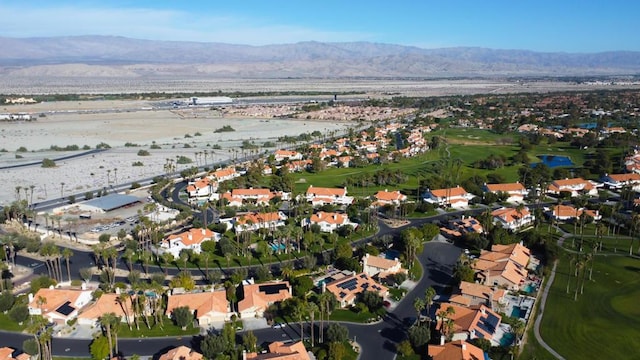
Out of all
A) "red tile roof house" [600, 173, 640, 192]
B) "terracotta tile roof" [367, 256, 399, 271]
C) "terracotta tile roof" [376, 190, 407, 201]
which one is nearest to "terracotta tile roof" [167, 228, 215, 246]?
"terracotta tile roof" [367, 256, 399, 271]

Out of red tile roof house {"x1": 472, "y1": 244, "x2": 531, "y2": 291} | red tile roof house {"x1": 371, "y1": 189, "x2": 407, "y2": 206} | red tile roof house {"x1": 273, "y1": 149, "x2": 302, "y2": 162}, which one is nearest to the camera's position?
red tile roof house {"x1": 472, "y1": 244, "x2": 531, "y2": 291}

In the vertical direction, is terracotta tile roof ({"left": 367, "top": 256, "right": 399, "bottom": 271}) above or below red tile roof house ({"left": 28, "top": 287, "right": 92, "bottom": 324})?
above

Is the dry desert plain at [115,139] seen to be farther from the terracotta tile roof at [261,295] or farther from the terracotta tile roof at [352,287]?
the terracotta tile roof at [352,287]

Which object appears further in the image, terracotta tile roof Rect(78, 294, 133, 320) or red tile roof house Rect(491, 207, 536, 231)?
red tile roof house Rect(491, 207, 536, 231)

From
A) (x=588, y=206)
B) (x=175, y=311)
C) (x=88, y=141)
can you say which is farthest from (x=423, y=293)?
(x=88, y=141)

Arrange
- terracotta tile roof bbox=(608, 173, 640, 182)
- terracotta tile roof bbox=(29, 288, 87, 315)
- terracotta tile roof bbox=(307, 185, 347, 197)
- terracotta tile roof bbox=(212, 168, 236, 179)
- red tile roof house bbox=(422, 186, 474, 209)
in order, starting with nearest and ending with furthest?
terracotta tile roof bbox=(29, 288, 87, 315) < red tile roof house bbox=(422, 186, 474, 209) < terracotta tile roof bbox=(307, 185, 347, 197) < terracotta tile roof bbox=(608, 173, 640, 182) < terracotta tile roof bbox=(212, 168, 236, 179)

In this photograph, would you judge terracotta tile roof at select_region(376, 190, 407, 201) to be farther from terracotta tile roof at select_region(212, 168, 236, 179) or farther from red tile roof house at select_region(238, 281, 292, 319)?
red tile roof house at select_region(238, 281, 292, 319)

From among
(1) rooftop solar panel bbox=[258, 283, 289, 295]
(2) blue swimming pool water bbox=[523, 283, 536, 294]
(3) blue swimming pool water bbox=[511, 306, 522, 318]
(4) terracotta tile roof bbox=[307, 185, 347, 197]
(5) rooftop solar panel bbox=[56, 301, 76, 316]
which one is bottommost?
(3) blue swimming pool water bbox=[511, 306, 522, 318]
